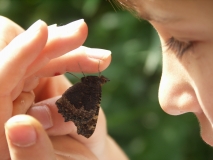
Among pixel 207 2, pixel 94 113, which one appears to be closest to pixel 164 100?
pixel 94 113

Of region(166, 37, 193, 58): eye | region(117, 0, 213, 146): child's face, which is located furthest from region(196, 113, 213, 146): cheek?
region(166, 37, 193, 58): eye

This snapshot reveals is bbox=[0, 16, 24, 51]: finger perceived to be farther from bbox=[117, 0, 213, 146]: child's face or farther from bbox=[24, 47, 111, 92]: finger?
bbox=[117, 0, 213, 146]: child's face

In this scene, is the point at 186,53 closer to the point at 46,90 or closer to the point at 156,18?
the point at 156,18

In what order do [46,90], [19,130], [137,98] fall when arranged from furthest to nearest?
[137,98] → [46,90] → [19,130]

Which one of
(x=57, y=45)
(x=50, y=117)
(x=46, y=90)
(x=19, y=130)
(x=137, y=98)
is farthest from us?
(x=137, y=98)

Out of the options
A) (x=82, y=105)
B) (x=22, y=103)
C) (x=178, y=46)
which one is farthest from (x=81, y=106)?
(x=178, y=46)

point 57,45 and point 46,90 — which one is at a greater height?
point 57,45
